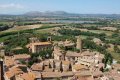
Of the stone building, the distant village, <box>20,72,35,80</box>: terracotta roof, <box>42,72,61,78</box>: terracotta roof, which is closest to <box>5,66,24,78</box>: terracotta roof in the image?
the distant village

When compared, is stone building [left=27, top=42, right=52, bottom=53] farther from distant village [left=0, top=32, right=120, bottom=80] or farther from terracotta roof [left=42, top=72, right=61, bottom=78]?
terracotta roof [left=42, top=72, right=61, bottom=78]

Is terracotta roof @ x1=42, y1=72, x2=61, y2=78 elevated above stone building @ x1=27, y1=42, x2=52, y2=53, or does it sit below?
above

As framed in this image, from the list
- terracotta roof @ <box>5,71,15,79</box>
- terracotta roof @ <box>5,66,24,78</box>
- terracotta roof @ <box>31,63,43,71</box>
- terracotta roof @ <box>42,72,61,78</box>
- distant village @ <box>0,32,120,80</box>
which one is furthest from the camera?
terracotta roof @ <box>31,63,43,71</box>

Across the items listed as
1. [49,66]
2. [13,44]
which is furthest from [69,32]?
[49,66]

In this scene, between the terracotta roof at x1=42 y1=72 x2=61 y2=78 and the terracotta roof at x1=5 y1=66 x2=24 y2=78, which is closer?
the terracotta roof at x1=5 y1=66 x2=24 y2=78

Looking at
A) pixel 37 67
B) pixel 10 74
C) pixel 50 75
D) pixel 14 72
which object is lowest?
pixel 37 67

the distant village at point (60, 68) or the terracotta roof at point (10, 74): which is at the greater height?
the terracotta roof at point (10, 74)

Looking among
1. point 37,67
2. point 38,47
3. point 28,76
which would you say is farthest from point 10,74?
point 38,47

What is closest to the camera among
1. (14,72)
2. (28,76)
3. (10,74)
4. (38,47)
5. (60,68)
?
(28,76)

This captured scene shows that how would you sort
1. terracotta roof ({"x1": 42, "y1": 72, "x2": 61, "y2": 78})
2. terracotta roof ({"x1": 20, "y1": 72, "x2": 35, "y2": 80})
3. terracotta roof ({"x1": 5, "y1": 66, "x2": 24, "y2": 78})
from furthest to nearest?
terracotta roof ({"x1": 42, "y1": 72, "x2": 61, "y2": 78}), terracotta roof ({"x1": 5, "y1": 66, "x2": 24, "y2": 78}), terracotta roof ({"x1": 20, "y1": 72, "x2": 35, "y2": 80})

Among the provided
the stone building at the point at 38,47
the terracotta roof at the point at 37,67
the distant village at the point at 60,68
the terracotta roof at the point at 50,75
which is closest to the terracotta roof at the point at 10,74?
the distant village at the point at 60,68

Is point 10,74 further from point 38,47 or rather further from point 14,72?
point 38,47

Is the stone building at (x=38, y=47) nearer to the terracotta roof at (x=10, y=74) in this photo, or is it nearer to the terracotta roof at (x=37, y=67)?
the terracotta roof at (x=37, y=67)
